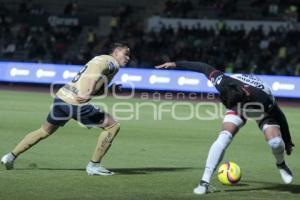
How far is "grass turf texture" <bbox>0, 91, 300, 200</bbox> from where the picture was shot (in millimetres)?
9562

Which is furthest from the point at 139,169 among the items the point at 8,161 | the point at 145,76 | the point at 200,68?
the point at 145,76

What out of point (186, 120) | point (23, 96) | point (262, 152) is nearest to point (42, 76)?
point (23, 96)

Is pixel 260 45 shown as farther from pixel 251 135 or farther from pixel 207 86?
pixel 251 135

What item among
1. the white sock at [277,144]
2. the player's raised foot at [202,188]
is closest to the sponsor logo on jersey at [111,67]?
the player's raised foot at [202,188]

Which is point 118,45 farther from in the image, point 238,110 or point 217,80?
point 238,110

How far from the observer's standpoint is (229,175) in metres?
10.3

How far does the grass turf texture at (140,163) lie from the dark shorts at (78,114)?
77 cm

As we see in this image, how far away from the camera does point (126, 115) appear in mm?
21828

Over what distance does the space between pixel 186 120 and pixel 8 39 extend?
20462 millimetres

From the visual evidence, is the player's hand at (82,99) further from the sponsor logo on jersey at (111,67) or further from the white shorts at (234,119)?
the white shorts at (234,119)

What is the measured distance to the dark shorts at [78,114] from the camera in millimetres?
10883

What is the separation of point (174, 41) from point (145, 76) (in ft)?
19.9

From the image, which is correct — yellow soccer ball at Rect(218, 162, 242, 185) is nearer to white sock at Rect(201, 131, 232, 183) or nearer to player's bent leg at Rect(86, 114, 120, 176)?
white sock at Rect(201, 131, 232, 183)

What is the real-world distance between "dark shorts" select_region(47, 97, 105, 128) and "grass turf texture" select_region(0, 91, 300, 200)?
0.77 metres
